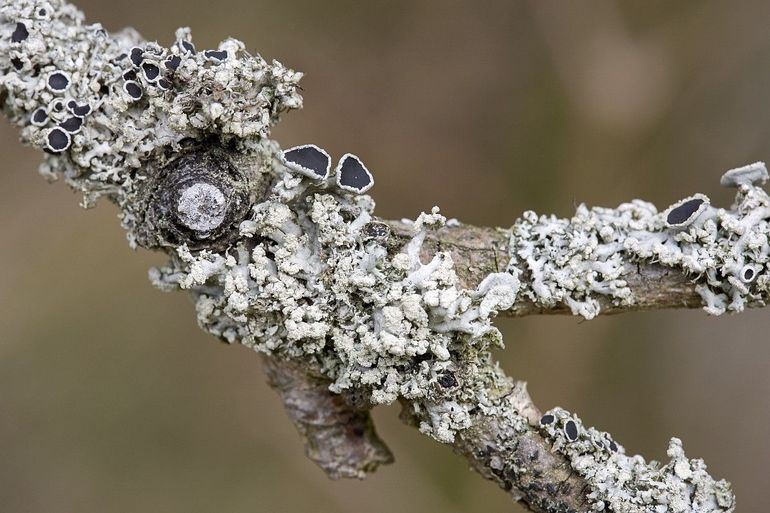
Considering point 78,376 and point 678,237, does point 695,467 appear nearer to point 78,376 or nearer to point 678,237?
point 678,237

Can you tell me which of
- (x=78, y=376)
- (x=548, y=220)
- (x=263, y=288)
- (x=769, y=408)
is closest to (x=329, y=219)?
(x=263, y=288)

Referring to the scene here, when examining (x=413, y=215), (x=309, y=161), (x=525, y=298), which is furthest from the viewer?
(x=413, y=215)

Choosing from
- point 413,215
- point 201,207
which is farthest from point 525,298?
point 413,215

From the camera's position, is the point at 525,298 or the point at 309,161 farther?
the point at 525,298

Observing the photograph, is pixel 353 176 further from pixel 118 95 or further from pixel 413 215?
pixel 413 215

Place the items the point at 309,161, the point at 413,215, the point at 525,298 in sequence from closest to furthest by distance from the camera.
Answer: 1. the point at 309,161
2. the point at 525,298
3. the point at 413,215

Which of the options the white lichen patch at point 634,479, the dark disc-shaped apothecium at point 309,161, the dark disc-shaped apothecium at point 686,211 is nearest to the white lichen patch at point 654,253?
the dark disc-shaped apothecium at point 686,211
